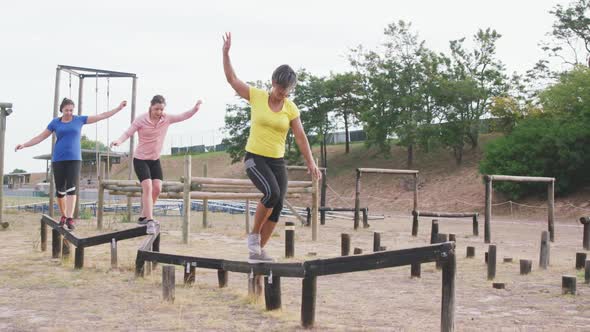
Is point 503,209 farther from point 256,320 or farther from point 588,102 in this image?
point 256,320

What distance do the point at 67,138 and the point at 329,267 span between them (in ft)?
15.9

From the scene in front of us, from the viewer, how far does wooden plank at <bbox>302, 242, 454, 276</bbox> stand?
4434 mm

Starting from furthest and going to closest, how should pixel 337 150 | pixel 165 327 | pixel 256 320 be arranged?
pixel 337 150
pixel 256 320
pixel 165 327

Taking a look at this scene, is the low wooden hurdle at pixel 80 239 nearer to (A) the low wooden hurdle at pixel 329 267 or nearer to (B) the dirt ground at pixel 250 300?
(B) the dirt ground at pixel 250 300

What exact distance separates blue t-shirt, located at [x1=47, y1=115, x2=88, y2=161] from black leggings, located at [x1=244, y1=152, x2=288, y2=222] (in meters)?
3.78

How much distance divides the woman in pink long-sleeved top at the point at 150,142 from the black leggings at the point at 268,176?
2335 mm

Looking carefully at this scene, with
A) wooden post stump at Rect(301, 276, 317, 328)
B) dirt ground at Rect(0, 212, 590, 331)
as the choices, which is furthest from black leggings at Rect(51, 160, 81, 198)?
wooden post stump at Rect(301, 276, 317, 328)

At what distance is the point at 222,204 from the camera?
2955 cm

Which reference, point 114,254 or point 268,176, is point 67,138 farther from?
point 268,176

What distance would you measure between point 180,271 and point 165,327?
3.27m

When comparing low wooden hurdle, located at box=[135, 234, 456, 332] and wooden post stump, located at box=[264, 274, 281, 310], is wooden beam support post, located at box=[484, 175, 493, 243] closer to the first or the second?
low wooden hurdle, located at box=[135, 234, 456, 332]

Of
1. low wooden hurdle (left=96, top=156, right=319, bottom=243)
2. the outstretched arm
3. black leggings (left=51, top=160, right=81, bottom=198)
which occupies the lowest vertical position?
low wooden hurdle (left=96, top=156, right=319, bottom=243)

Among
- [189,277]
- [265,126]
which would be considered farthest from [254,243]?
[189,277]

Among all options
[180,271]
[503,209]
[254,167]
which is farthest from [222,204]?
[254,167]
